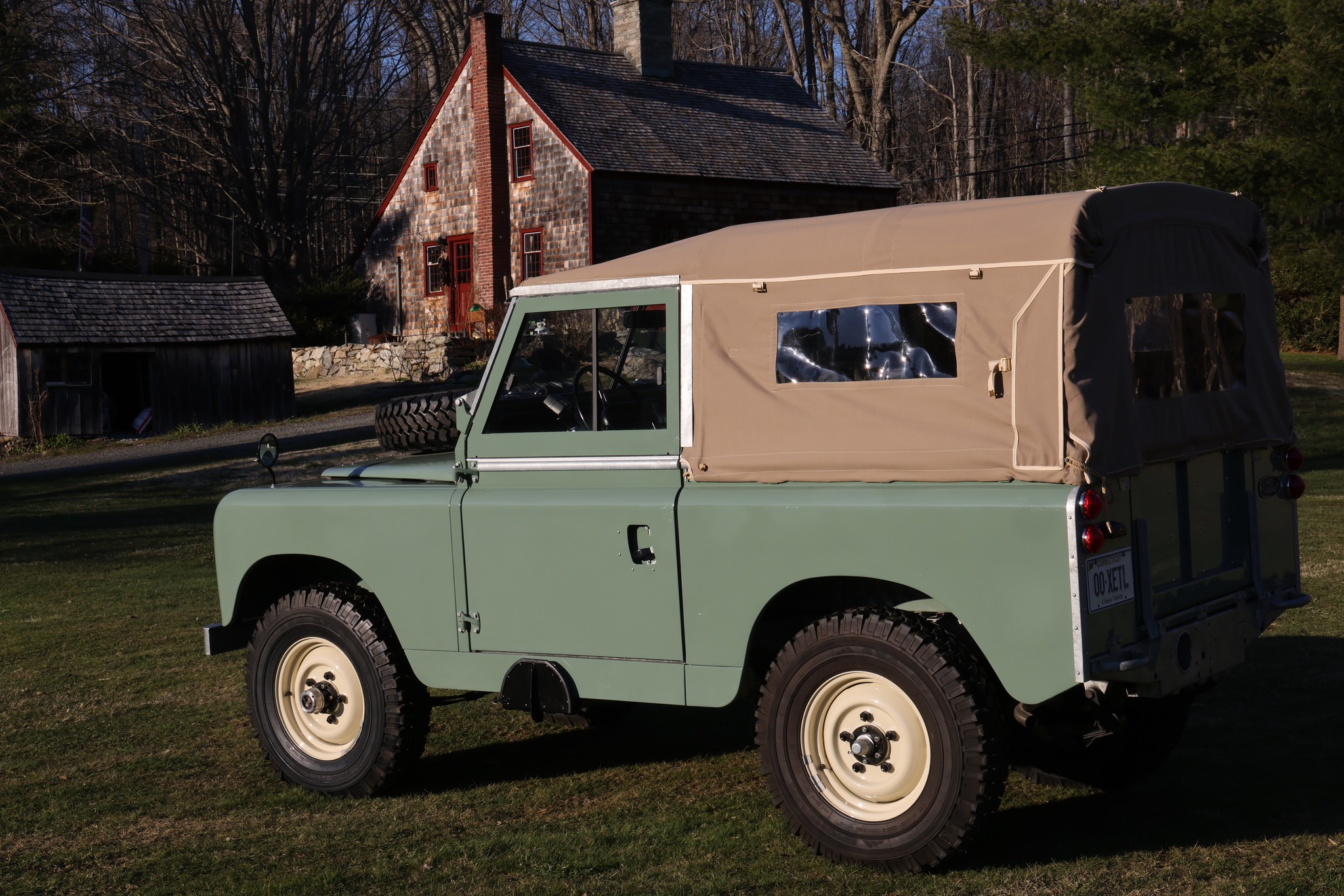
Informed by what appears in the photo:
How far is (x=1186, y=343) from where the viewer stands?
5.55 m

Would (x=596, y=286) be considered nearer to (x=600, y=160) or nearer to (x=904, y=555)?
(x=904, y=555)

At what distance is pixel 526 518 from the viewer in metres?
5.72

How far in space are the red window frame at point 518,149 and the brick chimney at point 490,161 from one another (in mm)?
129

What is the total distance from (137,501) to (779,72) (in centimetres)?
2450

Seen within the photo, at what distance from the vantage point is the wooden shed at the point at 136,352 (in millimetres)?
31562

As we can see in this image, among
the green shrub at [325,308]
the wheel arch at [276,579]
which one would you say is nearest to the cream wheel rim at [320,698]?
the wheel arch at [276,579]

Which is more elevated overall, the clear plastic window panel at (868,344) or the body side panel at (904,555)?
the clear plastic window panel at (868,344)

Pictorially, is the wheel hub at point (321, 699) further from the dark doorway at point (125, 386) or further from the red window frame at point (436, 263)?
the red window frame at point (436, 263)

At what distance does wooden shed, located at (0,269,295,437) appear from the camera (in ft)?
104

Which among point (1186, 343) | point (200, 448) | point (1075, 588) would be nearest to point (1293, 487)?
point (1186, 343)

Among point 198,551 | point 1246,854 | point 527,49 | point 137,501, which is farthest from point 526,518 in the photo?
point 527,49

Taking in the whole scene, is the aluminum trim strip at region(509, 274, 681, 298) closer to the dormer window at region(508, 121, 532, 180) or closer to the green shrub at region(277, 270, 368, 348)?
the dormer window at region(508, 121, 532, 180)

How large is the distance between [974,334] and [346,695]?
3.32m

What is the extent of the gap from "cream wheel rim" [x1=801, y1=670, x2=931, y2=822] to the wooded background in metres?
17.7
